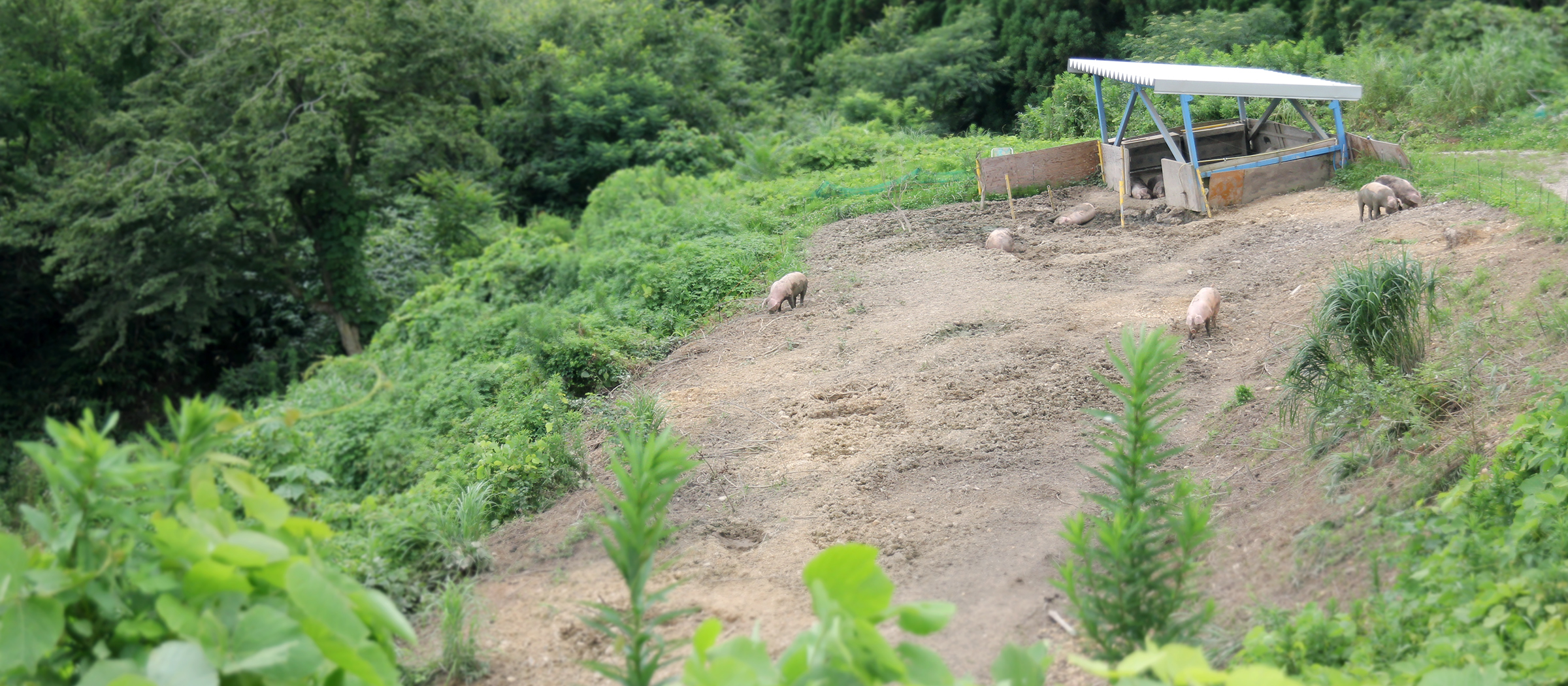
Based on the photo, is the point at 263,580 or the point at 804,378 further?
the point at 804,378

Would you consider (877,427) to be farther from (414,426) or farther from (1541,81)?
(1541,81)

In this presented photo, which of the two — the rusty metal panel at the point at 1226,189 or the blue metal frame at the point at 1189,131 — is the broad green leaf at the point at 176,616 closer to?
the blue metal frame at the point at 1189,131

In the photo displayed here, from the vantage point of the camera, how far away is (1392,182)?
8312 millimetres

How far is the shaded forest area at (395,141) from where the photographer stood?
43.3ft

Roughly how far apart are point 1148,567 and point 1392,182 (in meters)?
7.02

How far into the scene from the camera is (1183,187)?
991cm

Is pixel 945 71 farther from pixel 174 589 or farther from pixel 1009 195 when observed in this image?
pixel 174 589

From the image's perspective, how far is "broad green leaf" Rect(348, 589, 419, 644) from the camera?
67.5 inches

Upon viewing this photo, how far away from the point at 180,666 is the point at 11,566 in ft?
1.19

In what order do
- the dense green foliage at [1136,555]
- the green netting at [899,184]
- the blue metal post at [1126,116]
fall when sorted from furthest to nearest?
the green netting at [899,184] → the blue metal post at [1126,116] → the dense green foliage at [1136,555]

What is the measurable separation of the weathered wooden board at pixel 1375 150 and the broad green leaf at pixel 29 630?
10641 mm

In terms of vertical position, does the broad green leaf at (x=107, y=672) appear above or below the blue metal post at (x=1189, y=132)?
above

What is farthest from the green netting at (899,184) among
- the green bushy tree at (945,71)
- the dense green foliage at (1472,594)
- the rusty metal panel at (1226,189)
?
the dense green foliage at (1472,594)

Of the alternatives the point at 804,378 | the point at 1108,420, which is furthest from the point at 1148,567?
the point at 804,378
